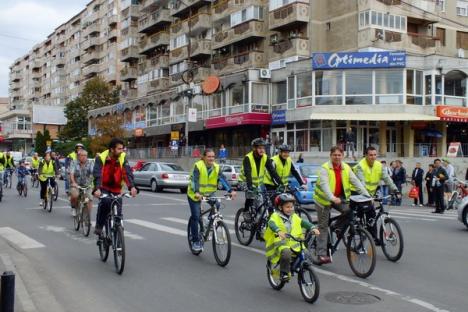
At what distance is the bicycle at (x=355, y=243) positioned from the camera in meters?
7.80

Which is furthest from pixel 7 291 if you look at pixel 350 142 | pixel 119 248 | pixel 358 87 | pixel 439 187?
pixel 358 87

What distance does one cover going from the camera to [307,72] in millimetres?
38844

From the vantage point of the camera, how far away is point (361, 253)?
26.1ft

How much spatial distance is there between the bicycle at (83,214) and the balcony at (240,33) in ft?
117

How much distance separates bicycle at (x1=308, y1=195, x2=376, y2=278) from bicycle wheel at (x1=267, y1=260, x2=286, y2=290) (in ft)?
4.50

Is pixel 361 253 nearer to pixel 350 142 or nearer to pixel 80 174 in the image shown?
pixel 80 174

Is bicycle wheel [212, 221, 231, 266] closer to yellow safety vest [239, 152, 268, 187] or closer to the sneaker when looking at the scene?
the sneaker

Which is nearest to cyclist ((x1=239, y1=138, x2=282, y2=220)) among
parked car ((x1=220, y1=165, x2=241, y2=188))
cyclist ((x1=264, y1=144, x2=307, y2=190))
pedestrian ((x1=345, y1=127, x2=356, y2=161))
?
cyclist ((x1=264, y1=144, x2=307, y2=190))

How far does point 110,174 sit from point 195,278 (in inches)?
83.8

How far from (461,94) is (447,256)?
3240cm

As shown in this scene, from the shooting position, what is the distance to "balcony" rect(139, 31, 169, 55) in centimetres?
6091

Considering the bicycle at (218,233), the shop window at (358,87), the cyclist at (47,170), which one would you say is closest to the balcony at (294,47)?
the shop window at (358,87)

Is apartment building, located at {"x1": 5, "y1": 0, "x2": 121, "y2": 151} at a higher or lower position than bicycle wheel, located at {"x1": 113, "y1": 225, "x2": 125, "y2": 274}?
higher

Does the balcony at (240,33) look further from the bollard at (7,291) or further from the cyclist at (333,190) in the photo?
the bollard at (7,291)
